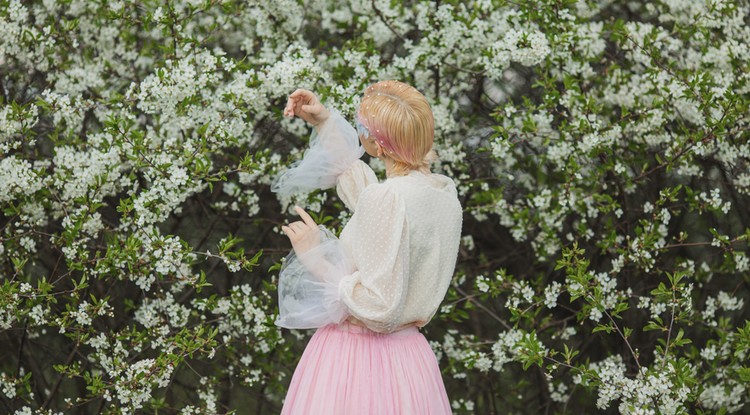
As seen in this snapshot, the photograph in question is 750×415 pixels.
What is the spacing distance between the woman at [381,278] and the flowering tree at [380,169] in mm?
687

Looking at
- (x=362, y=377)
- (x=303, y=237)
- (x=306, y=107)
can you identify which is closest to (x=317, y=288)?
(x=303, y=237)

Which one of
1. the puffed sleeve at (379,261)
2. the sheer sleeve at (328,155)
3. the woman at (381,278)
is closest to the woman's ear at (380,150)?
the woman at (381,278)

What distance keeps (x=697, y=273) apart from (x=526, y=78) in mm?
1242

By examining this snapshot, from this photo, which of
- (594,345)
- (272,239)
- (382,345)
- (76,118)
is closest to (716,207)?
(594,345)

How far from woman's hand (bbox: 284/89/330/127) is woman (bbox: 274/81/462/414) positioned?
35 millimetres

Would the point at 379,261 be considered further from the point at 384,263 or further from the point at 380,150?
the point at 380,150

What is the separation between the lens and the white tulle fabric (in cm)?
242

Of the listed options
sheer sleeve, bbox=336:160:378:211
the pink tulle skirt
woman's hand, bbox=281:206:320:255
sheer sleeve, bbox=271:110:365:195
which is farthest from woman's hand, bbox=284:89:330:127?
the pink tulle skirt

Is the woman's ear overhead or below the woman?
overhead

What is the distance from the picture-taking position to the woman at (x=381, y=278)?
2.36 meters

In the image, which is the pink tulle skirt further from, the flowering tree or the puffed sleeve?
the flowering tree

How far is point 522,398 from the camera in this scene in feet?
15.1

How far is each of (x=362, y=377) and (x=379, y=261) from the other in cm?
32

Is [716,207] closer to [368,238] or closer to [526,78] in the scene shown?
[526,78]
